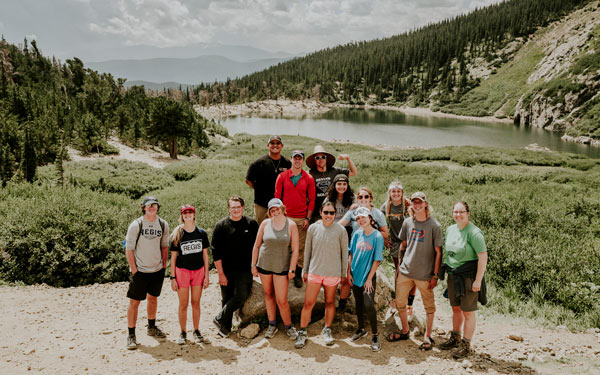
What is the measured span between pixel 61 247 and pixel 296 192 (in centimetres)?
693

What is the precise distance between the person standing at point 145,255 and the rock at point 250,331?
169 cm

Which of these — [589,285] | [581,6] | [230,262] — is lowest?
[589,285]

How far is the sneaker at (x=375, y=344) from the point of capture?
215 inches

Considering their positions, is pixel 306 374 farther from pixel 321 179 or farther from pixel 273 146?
pixel 273 146

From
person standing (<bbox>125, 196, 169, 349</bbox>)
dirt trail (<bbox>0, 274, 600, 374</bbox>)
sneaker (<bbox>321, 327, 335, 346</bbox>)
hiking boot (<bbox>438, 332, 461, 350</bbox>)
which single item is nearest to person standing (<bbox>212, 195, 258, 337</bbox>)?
dirt trail (<bbox>0, 274, 600, 374</bbox>)

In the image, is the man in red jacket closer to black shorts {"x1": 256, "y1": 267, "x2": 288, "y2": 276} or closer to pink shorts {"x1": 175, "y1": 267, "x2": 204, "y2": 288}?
black shorts {"x1": 256, "y1": 267, "x2": 288, "y2": 276}

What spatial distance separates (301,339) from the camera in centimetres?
563

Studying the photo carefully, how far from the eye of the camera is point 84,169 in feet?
77.3

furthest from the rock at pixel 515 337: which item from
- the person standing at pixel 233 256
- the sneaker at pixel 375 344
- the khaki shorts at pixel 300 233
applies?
the person standing at pixel 233 256

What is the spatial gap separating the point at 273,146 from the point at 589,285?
7.71 meters

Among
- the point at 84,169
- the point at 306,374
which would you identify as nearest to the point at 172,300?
the point at 306,374

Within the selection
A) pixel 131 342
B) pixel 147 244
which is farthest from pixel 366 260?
pixel 131 342

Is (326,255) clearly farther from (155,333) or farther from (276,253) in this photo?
(155,333)

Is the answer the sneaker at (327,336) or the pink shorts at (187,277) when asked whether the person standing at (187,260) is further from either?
the sneaker at (327,336)
